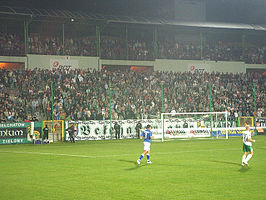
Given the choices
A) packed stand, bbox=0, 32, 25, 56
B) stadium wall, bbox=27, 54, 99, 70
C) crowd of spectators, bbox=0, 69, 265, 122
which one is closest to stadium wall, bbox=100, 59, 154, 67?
stadium wall, bbox=27, 54, 99, 70

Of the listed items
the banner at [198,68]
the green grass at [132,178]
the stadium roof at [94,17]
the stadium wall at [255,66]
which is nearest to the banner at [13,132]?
the green grass at [132,178]

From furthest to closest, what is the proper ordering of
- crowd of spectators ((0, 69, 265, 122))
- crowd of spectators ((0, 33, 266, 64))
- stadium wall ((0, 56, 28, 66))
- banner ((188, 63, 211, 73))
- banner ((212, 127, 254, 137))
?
banner ((188, 63, 211, 73)) → crowd of spectators ((0, 33, 266, 64)) → stadium wall ((0, 56, 28, 66)) → banner ((212, 127, 254, 137)) → crowd of spectators ((0, 69, 265, 122))

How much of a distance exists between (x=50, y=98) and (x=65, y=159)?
14.7 m

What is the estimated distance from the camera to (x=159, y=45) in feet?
179

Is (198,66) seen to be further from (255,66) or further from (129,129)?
(129,129)

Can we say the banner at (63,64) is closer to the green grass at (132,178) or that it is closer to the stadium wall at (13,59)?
the stadium wall at (13,59)

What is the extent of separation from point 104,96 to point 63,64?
11.9m

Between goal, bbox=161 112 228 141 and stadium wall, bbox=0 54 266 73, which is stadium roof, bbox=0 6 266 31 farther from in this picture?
goal, bbox=161 112 228 141

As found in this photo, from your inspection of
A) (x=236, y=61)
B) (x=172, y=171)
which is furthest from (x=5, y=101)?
(x=236, y=61)

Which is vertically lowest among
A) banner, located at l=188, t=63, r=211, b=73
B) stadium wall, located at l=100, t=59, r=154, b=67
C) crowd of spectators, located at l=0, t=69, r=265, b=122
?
crowd of spectators, located at l=0, t=69, r=265, b=122

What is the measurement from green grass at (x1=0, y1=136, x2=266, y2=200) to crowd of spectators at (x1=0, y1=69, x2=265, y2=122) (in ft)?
44.2

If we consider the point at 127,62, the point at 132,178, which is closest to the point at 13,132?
the point at 132,178

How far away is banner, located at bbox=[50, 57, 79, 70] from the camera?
46.4 m

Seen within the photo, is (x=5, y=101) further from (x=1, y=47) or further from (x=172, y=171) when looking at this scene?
(x=172, y=171)
